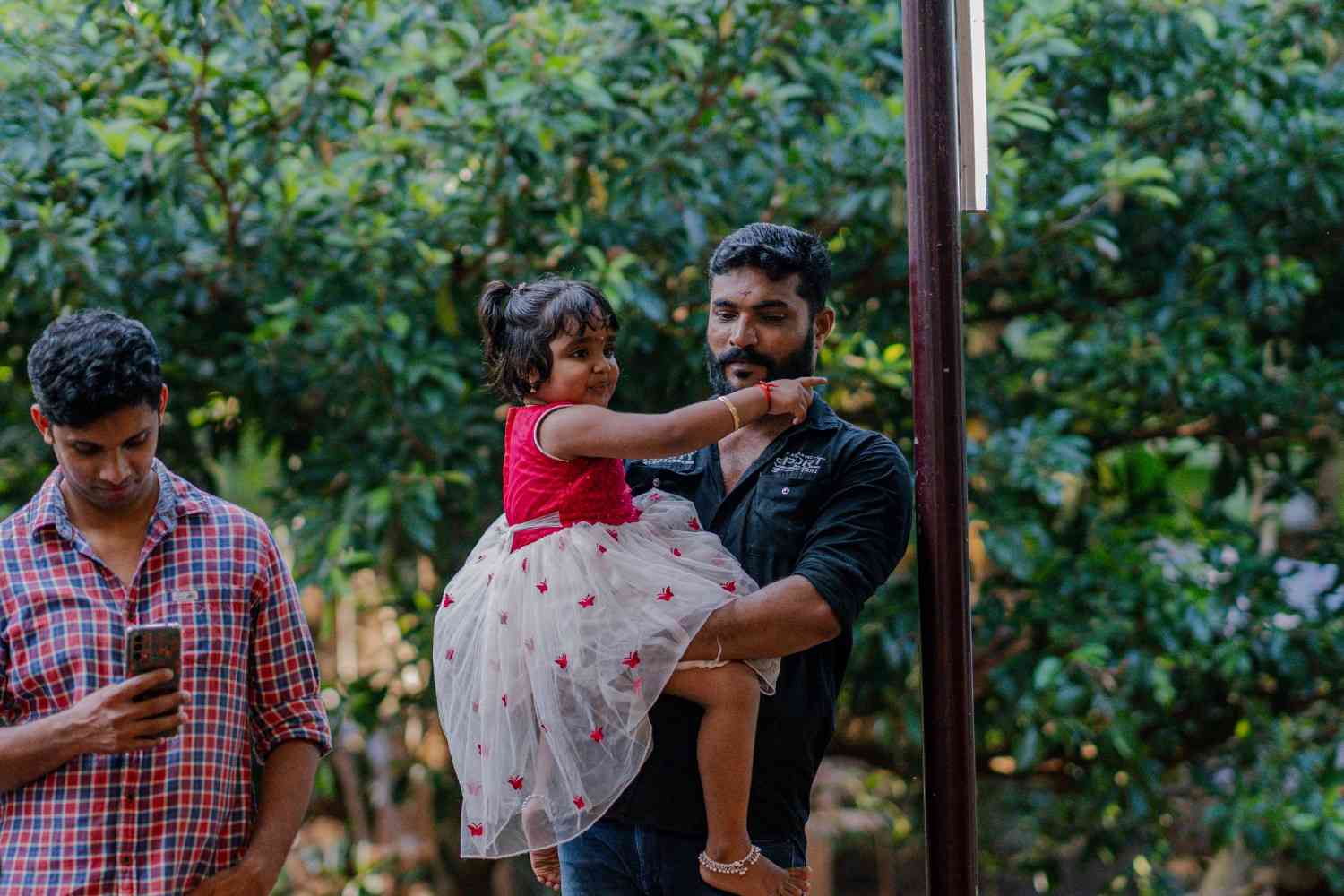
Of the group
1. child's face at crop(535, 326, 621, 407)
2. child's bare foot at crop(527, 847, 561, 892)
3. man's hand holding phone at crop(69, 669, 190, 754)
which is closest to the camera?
man's hand holding phone at crop(69, 669, 190, 754)

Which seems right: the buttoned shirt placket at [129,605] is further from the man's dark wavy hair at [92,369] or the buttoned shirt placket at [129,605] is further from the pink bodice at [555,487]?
the pink bodice at [555,487]

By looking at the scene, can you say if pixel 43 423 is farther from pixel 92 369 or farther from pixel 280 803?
pixel 280 803

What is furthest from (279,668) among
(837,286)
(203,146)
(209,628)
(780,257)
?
(837,286)

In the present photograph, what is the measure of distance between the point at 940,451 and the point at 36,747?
4.23 ft

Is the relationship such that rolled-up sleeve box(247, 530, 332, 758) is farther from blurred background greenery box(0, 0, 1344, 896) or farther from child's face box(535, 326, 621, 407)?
blurred background greenery box(0, 0, 1344, 896)

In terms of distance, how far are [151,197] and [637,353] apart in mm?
1378

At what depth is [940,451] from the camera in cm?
220

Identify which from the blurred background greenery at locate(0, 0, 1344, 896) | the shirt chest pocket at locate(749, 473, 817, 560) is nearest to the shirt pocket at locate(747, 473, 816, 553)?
the shirt chest pocket at locate(749, 473, 817, 560)

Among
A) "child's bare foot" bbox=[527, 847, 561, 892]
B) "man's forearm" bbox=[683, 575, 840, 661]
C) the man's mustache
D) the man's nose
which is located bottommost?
"child's bare foot" bbox=[527, 847, 561, 892]

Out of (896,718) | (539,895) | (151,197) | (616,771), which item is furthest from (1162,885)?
(151,197)

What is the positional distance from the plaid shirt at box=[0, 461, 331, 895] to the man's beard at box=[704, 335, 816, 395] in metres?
0.71

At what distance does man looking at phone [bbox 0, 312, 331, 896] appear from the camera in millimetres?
2008

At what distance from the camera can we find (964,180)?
88.7 inches

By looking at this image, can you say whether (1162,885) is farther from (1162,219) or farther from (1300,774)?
(1162,219)
